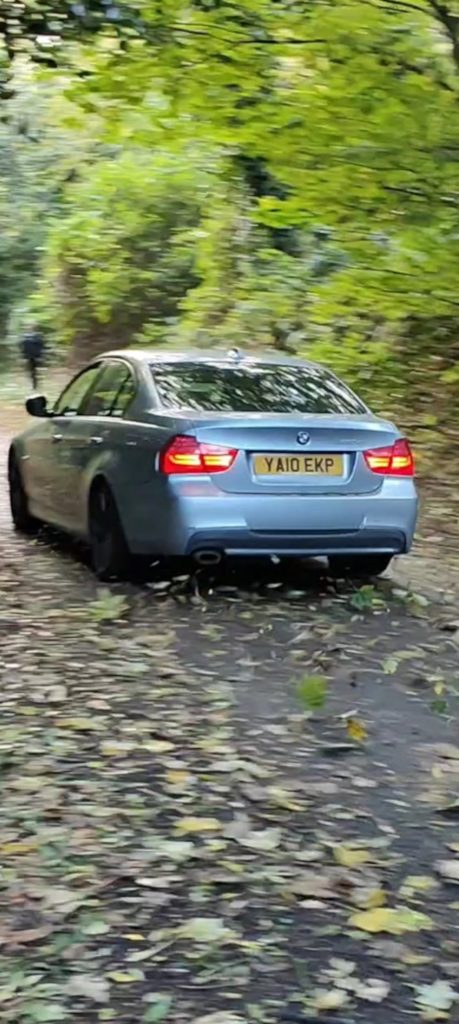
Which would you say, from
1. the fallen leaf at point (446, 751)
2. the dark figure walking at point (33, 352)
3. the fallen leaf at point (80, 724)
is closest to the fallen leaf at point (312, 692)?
the fallen leaf at point (446, 751)

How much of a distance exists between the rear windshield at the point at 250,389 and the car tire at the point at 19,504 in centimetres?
262

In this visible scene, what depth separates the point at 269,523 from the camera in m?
7.37

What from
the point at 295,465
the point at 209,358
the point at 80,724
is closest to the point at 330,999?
the point at 80,724

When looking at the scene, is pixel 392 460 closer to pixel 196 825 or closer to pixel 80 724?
pixel 80 724

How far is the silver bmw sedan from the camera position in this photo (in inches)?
288

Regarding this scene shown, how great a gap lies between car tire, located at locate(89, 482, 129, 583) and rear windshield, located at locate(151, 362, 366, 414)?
0.76m

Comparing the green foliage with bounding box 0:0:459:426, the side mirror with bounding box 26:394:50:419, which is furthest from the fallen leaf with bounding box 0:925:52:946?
the green foliage with bounding box 0:0:459:426

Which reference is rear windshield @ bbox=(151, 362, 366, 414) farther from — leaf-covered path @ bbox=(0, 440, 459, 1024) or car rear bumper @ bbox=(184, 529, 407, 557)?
leaf-covered path @ bbox=(0, 440, 459, 1024)

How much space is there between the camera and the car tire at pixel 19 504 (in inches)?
411

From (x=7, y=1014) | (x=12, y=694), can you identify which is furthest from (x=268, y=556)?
(x=7, y=1014)

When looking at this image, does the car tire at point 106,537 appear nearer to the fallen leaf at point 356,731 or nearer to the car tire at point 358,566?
the car tire at point 358,566

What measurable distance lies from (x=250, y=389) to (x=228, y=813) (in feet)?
13.4

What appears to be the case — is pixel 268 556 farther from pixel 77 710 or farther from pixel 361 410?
pixel 77 710

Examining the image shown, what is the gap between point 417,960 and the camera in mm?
3414
